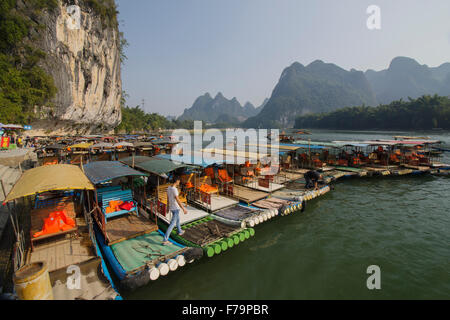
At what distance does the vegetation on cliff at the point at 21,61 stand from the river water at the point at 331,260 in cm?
3743

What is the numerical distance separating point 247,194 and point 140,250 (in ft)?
22.3

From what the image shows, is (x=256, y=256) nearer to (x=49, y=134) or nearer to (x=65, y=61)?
(x=65, y=61)

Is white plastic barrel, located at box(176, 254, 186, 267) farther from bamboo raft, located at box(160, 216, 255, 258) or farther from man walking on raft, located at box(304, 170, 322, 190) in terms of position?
man walking on raft, located at box(304, 170, 322, 190)

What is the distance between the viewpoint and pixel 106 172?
8.37m

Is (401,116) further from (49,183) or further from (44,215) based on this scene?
(44,215)

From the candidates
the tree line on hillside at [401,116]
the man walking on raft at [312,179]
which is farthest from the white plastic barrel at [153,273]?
the tree line on hillside at [401,116]

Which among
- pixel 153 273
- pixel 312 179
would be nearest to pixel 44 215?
pixel 153 273

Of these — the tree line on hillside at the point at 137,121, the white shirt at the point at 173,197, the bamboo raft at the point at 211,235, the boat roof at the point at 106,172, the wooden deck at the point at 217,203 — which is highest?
the tree line on hillside at the point at 137,121

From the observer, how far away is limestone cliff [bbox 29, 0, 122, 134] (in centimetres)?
3559

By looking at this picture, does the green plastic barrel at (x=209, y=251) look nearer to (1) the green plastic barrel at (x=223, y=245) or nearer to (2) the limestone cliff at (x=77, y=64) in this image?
(1) the green plastic barrel at (x=223, y=245)

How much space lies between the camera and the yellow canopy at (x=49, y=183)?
5.52 meters

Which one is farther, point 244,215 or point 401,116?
point 401,116

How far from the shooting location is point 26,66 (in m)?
33.0

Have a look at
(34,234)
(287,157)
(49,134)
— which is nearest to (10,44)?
(49,134)
